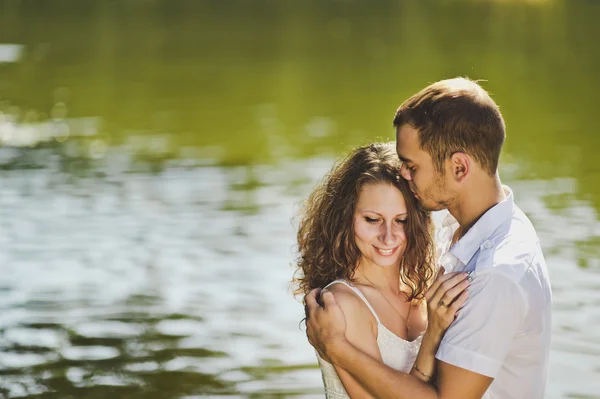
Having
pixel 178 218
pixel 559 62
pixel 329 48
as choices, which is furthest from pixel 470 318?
pixel 329 48

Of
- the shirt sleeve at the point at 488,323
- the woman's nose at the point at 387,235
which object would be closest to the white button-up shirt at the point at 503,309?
the shirt sleeve at the point at 488,323

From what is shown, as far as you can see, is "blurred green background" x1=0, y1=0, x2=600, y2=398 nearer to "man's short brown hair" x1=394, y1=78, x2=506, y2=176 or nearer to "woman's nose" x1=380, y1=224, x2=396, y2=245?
"woman's nose" x1=380, y1=224, x2=396, y2=245

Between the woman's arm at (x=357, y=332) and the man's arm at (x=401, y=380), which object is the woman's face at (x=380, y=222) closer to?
the woman's arm at (x=357, y=332)

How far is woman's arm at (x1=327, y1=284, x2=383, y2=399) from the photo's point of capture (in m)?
4.11

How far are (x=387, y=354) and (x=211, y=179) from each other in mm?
8819

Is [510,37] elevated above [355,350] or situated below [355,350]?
above

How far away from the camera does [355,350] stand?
159 inches

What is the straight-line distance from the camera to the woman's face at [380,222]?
4.29 m

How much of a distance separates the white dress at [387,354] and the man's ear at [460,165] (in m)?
0.64

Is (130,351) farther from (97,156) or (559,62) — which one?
(559,62)

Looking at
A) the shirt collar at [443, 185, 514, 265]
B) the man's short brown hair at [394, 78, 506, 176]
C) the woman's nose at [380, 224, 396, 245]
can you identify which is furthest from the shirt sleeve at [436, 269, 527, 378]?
the woman's nose at [380, 224, 396, 245]

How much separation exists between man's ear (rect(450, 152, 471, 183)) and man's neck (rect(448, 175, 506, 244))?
0.07m

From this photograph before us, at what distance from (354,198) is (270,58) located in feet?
64.3

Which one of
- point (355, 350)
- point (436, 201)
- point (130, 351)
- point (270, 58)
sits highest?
point (270, 58)
